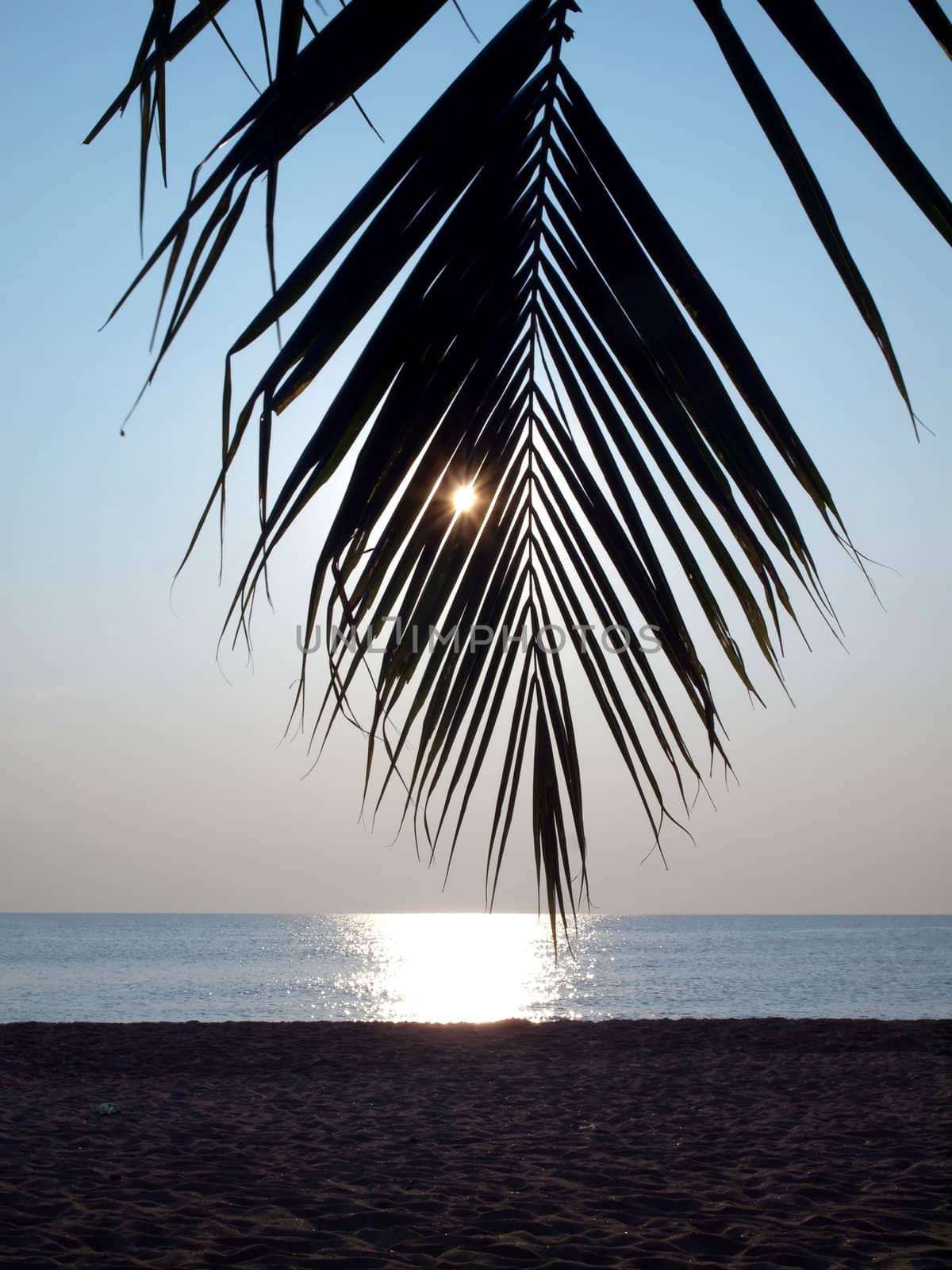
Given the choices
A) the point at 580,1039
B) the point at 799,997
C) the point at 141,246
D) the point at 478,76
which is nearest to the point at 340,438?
the point at 141,246

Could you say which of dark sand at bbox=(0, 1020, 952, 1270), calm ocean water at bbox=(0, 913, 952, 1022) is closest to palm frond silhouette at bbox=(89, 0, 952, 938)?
dark sand at bbox=(0, 1020, 952, 1270)

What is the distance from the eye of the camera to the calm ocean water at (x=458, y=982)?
2895 cm

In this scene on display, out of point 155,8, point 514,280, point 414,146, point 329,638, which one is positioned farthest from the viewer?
point 514,280

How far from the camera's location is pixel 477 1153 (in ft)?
22.3

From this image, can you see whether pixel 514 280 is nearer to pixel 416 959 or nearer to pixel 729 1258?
pixel 729 1258

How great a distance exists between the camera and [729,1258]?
4.60 m

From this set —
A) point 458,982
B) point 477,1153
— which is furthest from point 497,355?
point 458,982

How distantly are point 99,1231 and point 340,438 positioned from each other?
5.37 m

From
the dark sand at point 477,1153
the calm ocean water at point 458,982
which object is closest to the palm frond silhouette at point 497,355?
the dark sand at point 477,1153

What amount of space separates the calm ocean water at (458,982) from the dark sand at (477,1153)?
8462mm

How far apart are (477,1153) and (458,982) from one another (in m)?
42.5

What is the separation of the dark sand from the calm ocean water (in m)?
8.46

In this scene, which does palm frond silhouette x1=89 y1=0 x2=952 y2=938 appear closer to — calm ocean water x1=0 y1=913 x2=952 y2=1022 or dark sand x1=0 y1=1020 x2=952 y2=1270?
dark sand x1=0 y1=1020 x2=952 y2=1270

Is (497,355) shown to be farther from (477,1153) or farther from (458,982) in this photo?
(458,982)
